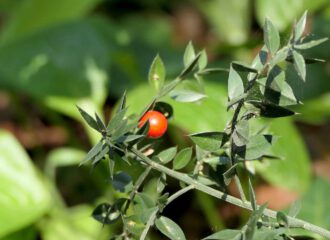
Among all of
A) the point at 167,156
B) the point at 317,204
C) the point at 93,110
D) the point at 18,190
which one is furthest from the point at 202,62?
the point at 93,110

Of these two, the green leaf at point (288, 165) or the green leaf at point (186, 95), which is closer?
the green leaf at point (186, 95)

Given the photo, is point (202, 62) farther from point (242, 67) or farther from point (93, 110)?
point (93, 110)

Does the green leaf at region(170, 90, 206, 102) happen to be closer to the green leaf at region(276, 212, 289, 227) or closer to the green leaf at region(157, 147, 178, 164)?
the green leaf at region(157, 147, 178, 164)

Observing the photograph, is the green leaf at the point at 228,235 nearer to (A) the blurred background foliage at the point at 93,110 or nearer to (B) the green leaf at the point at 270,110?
(B) the green leaf at the point at 270,110

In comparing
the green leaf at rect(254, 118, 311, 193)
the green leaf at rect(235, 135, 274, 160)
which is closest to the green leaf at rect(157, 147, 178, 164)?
the green leaf at rect(235, 135, 274, 160)

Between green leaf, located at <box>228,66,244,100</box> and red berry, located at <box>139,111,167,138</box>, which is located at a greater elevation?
green leaf, located at <box>228,66,244,100</box>

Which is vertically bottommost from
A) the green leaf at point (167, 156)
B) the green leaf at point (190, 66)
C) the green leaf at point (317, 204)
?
the green leaf at point (317, 204)

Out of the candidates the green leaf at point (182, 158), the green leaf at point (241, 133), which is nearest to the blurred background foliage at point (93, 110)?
the green leaf at point (182, 158)
